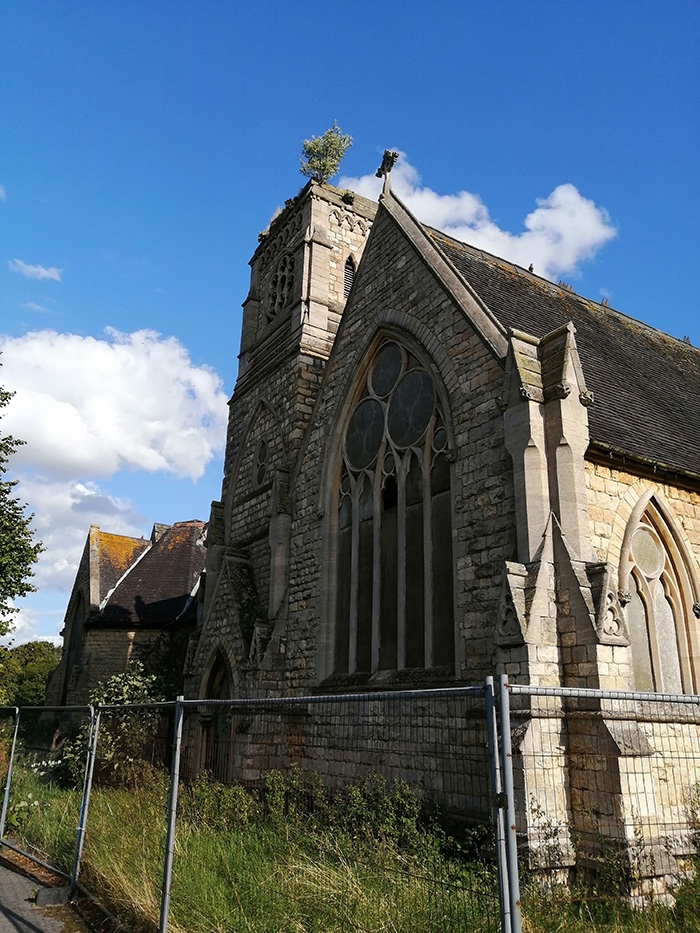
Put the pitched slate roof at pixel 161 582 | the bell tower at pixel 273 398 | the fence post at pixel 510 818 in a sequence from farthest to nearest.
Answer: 1. the pitched slate roof at pixel 161 582
2. the bell tower at pixel 273 398
3. the fence post at pixel 510 818

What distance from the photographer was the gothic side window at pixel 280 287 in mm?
19639

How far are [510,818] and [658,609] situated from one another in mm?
7184

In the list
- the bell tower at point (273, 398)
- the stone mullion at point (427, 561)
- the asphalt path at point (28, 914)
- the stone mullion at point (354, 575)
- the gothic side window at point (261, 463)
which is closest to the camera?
the asphalt path at point (28, 914)

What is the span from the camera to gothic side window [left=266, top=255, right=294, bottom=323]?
773 inches

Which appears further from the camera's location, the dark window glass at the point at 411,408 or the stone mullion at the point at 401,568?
the dark window glass at the point at 411,408

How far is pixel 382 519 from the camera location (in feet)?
39.8

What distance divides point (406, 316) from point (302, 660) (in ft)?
21.3

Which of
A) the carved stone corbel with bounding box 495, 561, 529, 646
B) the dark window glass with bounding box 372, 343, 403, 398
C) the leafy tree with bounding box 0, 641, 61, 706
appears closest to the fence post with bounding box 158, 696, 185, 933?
the carved stone corbel with bounding box 495, 561, 529, 646

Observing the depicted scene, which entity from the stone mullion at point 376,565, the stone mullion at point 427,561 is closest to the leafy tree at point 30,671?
the stone mullion at point 376,565

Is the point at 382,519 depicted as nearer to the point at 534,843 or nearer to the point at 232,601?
the point at 232,601

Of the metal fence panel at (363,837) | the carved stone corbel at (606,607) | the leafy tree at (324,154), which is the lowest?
the metal fence panel at (363,837)

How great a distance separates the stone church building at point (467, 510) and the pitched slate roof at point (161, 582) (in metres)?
8.27

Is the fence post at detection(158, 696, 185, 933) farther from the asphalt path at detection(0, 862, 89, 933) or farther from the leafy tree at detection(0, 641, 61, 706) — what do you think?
the leafy tree at detection(0, 641, 61, 706)

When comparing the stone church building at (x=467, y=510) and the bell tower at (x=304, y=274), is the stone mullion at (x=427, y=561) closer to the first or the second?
the stone church building at (x=467, y=510)
